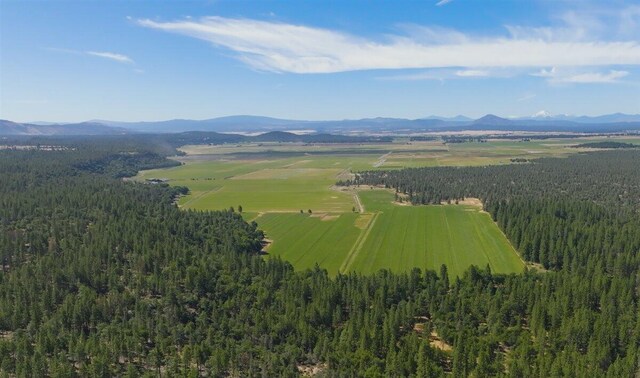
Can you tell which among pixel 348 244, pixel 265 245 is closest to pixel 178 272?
pixel 265 245

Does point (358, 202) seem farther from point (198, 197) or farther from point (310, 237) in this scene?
point (198, 197)

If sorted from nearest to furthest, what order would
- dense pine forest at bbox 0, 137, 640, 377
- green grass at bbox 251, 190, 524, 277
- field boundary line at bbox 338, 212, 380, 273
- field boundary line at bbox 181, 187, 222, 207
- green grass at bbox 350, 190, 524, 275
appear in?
dense pine forest at bbox 0, 137, 640, 377 < field boundary line at bbox 338, 212, 380, 273 < green grass at bbox 350, 190, 524, 275 < green grass at bbox 251, 190, 524, 277 < field boundary line at bbox 181, 187, 222, 207

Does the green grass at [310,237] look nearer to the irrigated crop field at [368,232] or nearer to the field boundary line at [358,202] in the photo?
the irrigated crop field at [368,232]

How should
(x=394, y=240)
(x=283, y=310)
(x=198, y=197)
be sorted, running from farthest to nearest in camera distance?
(x=198, y=197), (x=394, y=240), (x=283, y=310)

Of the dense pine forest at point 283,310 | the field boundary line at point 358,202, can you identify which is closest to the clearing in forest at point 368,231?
the field boundary line at point 358,202

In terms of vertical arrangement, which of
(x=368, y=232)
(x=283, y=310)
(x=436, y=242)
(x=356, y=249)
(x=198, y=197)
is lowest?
(x=283, y=310)

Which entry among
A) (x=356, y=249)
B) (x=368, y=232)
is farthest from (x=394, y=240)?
(x=356, y=249)

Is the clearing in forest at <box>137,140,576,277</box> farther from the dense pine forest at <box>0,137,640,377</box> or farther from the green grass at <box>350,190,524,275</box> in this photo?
the dense pine forest at <box>0,137,640,377</box>

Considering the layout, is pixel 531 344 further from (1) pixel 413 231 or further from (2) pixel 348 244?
(1) pixel 413 231

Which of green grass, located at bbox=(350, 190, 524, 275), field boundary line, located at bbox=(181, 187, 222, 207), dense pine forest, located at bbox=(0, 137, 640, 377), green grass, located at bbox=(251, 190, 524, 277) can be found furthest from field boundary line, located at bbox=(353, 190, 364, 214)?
field boundary line, located at bbox=(181, 187, 222, 207)

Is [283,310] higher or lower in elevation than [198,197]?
lower
